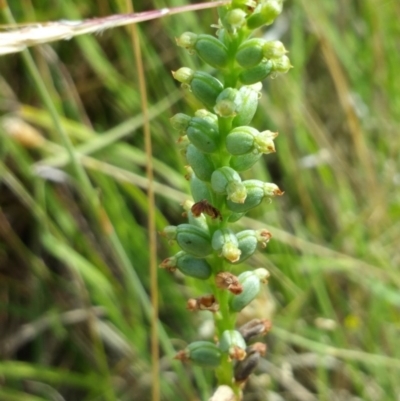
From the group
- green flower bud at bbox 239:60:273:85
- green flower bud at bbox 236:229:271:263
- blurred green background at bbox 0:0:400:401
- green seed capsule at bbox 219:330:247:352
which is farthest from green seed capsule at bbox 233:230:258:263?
blurred green background at bbox 0:0:400:401

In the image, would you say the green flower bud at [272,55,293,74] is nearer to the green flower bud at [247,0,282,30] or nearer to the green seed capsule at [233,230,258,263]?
the green flower bud at [247,0,282,30]

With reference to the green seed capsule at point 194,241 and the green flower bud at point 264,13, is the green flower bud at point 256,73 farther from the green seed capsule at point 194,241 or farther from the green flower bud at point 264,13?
the green seed capsule at point 194,241

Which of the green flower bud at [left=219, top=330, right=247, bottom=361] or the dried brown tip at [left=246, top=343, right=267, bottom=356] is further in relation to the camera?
the dried brown tip at [left=246, top=343, right=267, bottom=356]

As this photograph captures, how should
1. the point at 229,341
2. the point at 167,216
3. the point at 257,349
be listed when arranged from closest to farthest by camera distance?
the point at 229,341
the point at 257,349
the point at 167,216

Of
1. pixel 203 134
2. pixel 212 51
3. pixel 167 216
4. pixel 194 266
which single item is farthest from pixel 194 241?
pixel 167 216

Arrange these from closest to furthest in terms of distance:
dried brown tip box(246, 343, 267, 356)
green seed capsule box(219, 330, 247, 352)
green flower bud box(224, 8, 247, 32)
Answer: green flower bud box(224, 8, 247, 32) < green seed capsule box(219, 330, 247, 352) < dried brown tip box(246, 343, 267, 356)

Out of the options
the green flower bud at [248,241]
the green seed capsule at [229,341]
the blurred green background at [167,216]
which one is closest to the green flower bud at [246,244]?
the green flower bud at [248,241]

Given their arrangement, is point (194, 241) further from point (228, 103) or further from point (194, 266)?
point (228, 103)
